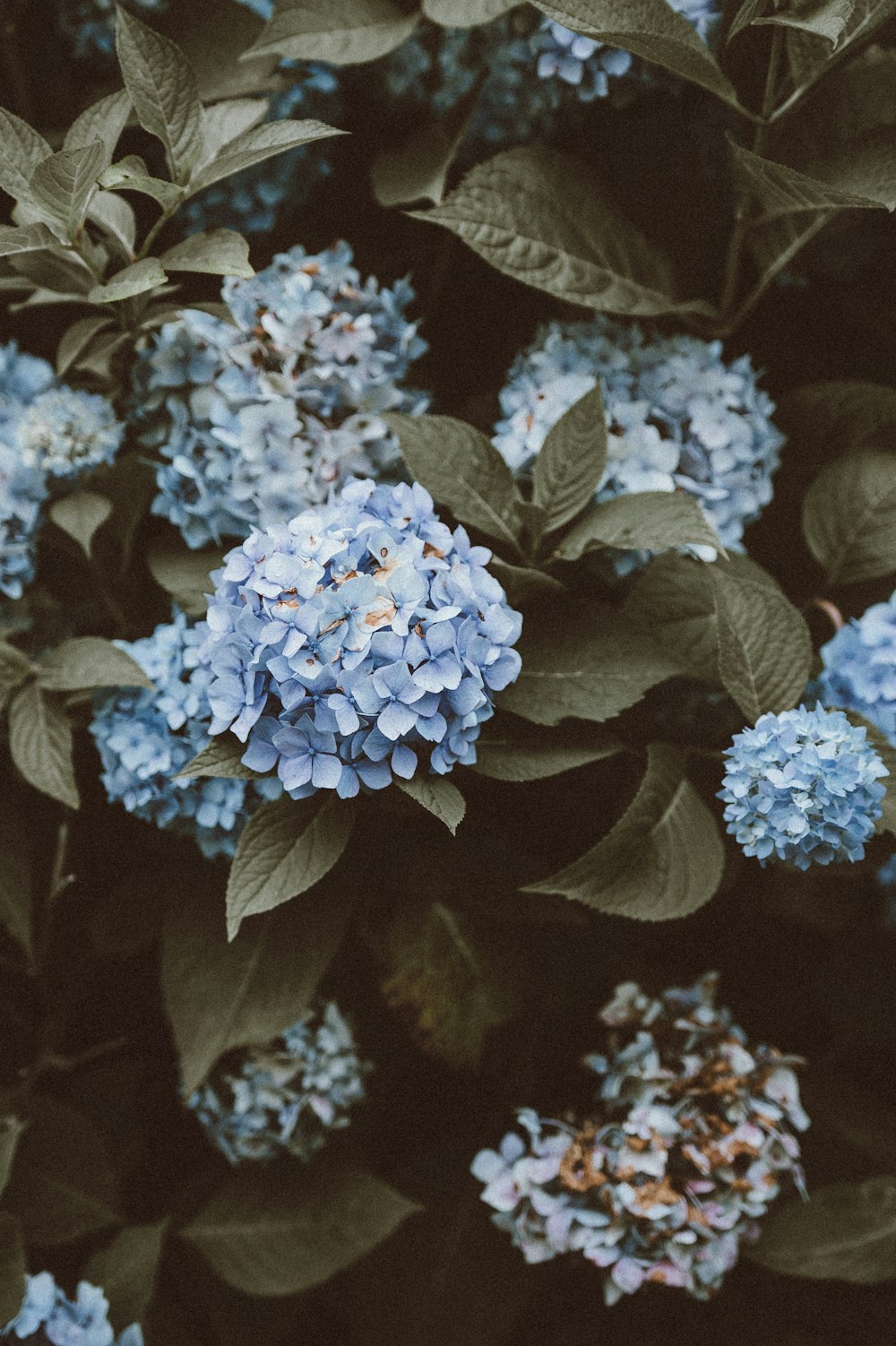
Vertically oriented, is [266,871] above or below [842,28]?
below

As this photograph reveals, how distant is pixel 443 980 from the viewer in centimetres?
110

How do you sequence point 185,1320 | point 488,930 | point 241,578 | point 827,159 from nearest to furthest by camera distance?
1. point 241,578
2. point 827,159
3. point 488,930
4. point 185,1320

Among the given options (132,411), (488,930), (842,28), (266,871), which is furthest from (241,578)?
(842,28)

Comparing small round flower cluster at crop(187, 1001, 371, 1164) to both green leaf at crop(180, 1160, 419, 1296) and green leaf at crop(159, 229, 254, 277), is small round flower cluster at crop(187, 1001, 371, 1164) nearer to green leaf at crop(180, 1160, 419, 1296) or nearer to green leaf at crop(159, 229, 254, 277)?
green leaf at crop(180, 1160, 419, 1296)

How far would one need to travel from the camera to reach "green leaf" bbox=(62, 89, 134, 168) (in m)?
0.93

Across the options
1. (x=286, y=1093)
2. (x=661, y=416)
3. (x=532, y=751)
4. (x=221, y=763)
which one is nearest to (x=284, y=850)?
(x=221, y=763)

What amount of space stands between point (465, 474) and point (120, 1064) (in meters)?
0.81

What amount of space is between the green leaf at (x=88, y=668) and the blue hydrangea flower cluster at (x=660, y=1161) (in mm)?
541

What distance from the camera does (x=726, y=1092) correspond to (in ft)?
3.48

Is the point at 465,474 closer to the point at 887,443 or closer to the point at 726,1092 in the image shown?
the point at 887,443

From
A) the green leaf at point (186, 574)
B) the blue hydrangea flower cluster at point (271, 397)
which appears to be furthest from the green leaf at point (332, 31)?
the green leaf at point (186, 574)

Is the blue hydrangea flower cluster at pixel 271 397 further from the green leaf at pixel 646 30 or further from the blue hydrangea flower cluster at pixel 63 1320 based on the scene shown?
the blue hydrangea flower cluster at pixel 63 1320

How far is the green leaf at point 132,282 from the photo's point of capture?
0.85 meters

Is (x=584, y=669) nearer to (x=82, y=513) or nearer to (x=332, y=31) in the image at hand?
(x=82, y=513)
